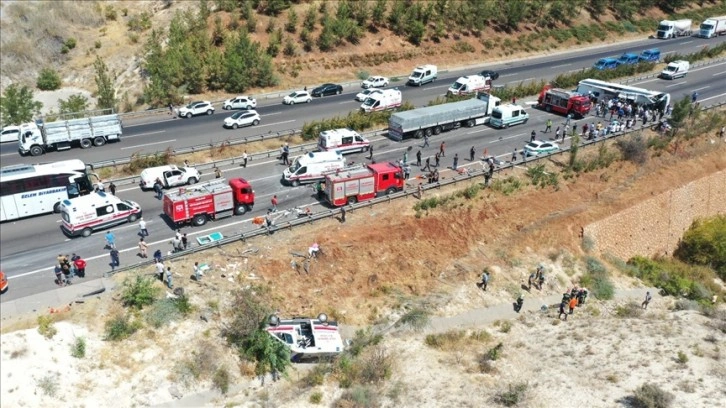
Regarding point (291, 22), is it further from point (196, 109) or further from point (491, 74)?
point (491, 74)

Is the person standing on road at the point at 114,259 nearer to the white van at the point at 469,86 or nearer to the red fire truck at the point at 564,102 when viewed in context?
the white van at the point at 469,86

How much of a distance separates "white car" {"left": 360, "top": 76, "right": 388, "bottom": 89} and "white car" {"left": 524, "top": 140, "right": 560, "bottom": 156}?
875 inches

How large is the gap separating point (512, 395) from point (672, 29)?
89.3 metres

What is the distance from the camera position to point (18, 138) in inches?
1960

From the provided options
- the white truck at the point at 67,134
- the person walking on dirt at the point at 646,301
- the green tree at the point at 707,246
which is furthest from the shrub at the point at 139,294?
the green tree at the point at 707,246

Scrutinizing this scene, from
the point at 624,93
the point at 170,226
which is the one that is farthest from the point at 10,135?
the point at 624,93

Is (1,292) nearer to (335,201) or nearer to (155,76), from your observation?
(335,201)

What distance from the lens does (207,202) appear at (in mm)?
36688

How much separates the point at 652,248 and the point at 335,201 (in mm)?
25922

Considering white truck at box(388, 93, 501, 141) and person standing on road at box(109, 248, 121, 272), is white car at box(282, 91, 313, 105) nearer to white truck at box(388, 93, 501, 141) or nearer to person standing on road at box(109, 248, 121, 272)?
white truck at box(388, 93, 501, 141)

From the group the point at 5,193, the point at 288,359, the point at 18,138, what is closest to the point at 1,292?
the point at 5,193

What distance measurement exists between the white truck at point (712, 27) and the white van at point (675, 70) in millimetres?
29731

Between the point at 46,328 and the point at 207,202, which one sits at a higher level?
the point at 207,202

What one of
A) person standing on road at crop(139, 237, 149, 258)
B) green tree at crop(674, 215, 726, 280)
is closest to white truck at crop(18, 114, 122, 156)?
person standing on road at crop(139, 237, 149, 258)
